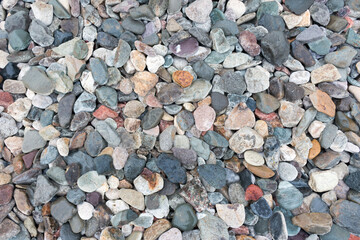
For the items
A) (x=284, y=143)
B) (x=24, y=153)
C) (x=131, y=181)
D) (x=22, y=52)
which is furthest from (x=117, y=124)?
(x=284, y=143)

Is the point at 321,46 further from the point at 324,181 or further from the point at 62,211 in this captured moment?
the point at 62,211

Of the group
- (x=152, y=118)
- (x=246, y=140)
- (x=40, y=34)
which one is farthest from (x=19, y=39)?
(x=246, y=140)

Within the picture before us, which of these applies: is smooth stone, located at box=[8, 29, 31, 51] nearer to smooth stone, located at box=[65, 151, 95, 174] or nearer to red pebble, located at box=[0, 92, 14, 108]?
red pebble, located at box=[0, 92, 14, 108]

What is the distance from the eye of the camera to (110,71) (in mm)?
1011

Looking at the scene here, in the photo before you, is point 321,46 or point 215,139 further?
point 321,46

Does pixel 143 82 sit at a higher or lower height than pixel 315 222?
higher

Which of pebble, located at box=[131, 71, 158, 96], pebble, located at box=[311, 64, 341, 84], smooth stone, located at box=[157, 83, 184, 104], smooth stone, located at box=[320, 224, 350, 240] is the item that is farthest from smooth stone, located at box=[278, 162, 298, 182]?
pebble, located at box=[131, 71, 158, 96]

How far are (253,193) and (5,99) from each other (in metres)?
0.98

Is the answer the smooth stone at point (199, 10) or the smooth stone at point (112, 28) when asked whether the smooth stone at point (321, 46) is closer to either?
the smooth stone at point (199, 10)

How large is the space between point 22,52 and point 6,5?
236 mm

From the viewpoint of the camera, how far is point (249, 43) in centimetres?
104

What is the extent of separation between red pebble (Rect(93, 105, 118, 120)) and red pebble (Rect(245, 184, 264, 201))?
1.82 ft

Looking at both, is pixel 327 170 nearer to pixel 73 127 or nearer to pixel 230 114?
pixel 230 114

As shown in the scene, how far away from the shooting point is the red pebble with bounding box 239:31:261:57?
1040 mm
